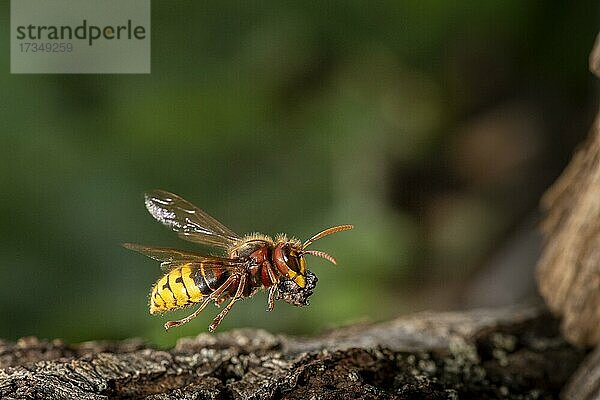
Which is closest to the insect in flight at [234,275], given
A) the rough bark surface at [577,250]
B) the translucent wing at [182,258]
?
the translucent wing at [182,258]

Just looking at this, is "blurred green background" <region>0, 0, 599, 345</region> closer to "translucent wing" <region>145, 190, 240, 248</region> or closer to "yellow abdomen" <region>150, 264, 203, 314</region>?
"translucent wing" <region>145, 190, 240, 248</region>

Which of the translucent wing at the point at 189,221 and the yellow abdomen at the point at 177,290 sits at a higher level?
the translucent wing at the point at 189,221

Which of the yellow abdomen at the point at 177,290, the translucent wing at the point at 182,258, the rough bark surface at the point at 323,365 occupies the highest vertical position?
the translucent wing at the point at 182,258

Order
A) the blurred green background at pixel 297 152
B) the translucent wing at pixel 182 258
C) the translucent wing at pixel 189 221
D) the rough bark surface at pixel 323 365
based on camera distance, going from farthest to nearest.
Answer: the blurred green background at pixel 297 152 < the translucent wing at pixel 189 221 < the translucent wing at pixel 182 258 < the rough bark surface at pixel 323 365

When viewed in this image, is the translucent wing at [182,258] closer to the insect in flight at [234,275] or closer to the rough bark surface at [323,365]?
the insect in flight at [234,275]

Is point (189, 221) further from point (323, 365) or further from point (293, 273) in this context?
point (323, 365)

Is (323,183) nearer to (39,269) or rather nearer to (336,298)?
(336,298)

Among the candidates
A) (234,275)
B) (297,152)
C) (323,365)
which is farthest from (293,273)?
Result: (297,152)

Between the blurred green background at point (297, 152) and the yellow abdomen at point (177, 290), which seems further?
the blurred green background at point (297, 152)
